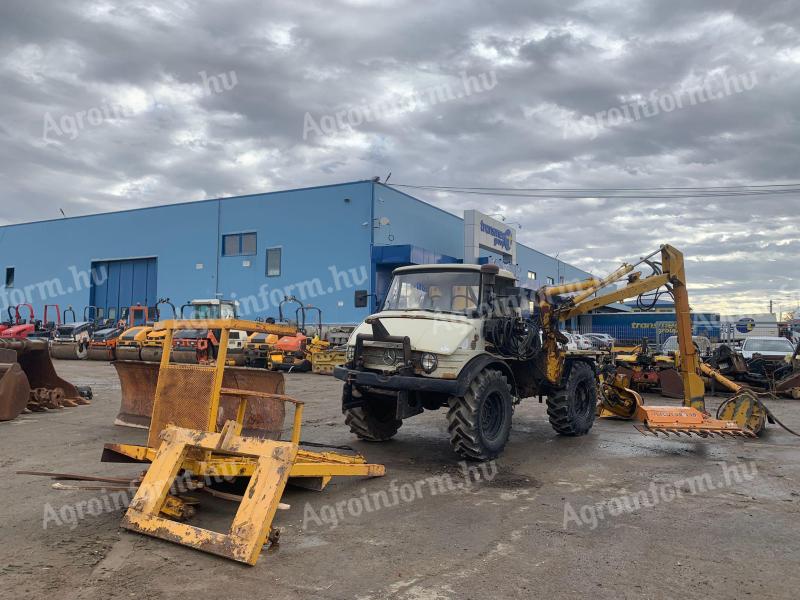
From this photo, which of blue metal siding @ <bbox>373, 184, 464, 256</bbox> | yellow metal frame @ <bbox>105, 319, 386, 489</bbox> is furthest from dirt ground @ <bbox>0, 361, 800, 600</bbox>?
blue metal siding @ <bbox>373, 184, 464, 256</bbox>

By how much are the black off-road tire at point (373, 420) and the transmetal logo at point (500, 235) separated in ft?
79.7

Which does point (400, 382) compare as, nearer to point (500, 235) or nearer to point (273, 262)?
point (273, 262)

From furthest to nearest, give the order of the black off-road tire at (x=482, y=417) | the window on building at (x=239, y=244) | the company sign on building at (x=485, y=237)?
the company sign on building at (x=485, y=237) < the window on building at (x=239, y=244) < the black off-road tire at (x=482, y=417)

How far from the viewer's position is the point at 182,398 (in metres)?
5.26

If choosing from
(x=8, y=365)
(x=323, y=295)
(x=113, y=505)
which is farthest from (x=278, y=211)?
(x=113, y=505)

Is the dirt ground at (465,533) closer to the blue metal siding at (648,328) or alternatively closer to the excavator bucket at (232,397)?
the excavator bucket at (232,397)

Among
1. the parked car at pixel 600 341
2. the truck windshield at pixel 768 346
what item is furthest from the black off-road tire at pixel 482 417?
the parked car at pixel 600 341

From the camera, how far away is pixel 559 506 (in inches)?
212

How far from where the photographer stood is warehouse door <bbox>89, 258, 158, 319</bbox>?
113ft

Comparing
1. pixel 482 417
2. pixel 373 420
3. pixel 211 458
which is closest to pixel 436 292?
pixel 482 417

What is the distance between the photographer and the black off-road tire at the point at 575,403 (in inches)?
342

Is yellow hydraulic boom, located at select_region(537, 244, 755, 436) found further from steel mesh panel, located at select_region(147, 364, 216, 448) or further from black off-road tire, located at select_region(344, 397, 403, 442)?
steel mesh panel, located at select_region(147, 364, 216, 448)

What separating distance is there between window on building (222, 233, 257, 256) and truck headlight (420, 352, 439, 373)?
983 inches

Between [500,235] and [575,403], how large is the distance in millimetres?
25635
